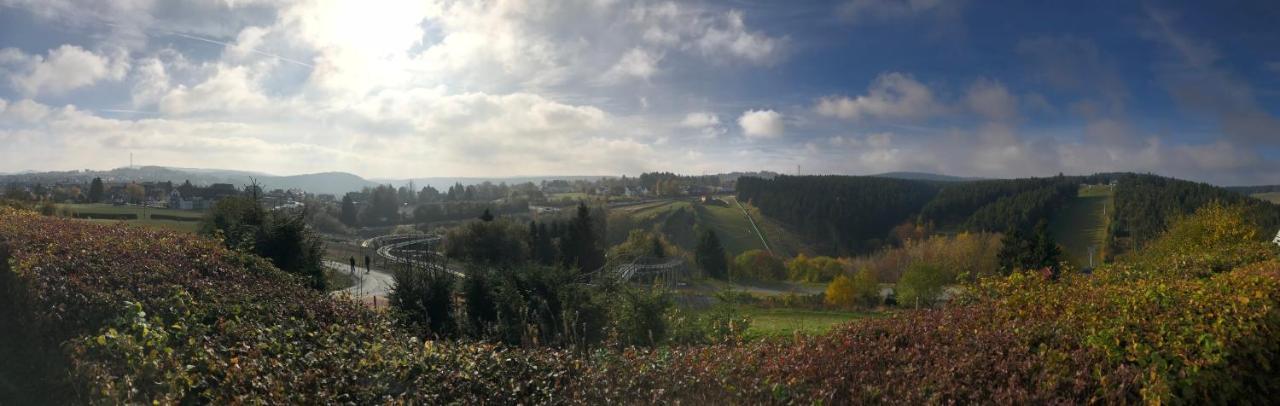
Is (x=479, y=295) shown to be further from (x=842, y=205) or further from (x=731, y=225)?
(x=842, y=205)

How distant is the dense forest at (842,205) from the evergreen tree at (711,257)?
29.1 m

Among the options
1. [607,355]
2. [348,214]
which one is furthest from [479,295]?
[348,214]

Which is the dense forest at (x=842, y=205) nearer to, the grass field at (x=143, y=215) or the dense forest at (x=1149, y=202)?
the dense forest at (x=1149, y=202)

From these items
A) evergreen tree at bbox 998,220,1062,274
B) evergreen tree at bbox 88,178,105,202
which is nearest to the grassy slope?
evergreen tree at bbox 998,220,1062,274

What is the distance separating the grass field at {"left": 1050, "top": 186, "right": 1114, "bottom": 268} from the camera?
67.4 m

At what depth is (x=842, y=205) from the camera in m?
87.6

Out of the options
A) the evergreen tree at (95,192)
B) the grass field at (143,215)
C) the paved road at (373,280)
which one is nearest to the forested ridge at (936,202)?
the paved road at (373,280)

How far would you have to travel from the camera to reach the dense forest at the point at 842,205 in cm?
8506

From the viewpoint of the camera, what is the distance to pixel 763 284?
164 ft

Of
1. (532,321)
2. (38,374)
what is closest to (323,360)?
(38,374)

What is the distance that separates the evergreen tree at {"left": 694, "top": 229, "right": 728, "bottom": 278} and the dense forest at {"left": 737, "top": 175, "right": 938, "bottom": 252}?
29.1m

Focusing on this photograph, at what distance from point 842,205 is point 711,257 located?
37.0m

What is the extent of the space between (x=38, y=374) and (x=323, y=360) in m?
1.94

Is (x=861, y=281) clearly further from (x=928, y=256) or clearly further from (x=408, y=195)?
(x=408, y=195)
